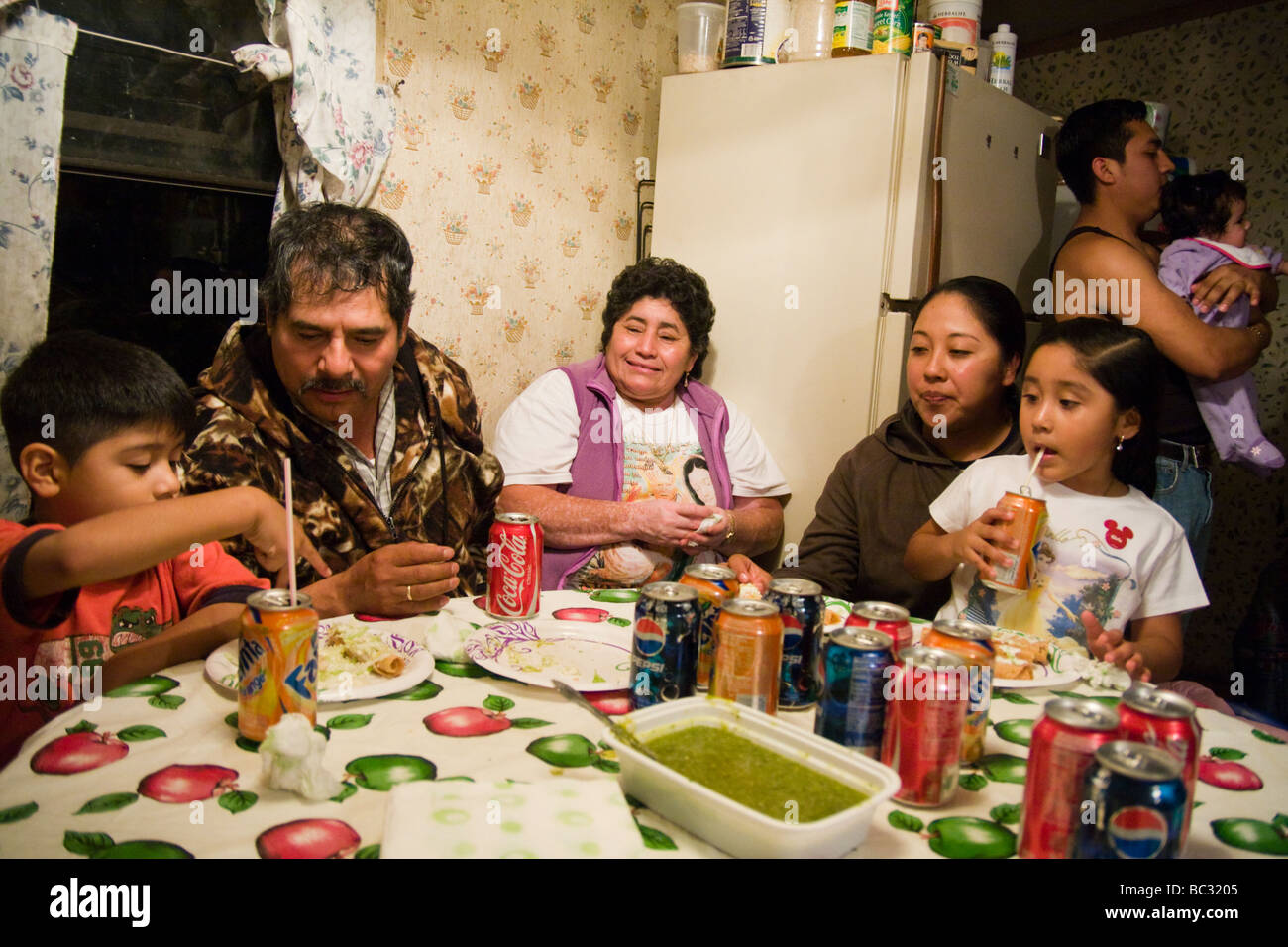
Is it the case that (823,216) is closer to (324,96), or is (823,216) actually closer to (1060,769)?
(324,96)

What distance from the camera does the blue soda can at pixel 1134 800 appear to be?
738 mm

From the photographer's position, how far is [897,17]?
244 cm

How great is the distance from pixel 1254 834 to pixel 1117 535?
84 centimetres

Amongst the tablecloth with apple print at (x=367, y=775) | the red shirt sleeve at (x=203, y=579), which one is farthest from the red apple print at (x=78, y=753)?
the red shirt sleeve at (x=203, y=579)

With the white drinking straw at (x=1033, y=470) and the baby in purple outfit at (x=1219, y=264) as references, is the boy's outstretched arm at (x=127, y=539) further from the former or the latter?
the baby in purple outfit at (x=1219, y=264)

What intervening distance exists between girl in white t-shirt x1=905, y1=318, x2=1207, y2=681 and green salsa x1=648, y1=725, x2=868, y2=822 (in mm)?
810

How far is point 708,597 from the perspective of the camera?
3.92 ft

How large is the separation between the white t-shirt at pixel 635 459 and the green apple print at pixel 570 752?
4.13ft

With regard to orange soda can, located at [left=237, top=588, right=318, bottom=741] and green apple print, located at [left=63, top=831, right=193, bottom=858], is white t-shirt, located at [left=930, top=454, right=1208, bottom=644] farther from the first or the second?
green apple print, located at [left=63, top=831, right=193, bottom=858]

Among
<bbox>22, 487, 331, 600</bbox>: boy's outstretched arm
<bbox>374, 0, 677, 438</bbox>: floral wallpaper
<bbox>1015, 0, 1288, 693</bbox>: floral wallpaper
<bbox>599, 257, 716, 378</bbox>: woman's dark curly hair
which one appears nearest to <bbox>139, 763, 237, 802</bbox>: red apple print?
<bbox>22, 487, 331, 600</bbox>: boy's outstretched arm

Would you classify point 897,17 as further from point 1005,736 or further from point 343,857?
point 343,857

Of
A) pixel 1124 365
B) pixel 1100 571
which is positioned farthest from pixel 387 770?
pixel 1124 365

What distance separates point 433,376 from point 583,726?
3.91ft

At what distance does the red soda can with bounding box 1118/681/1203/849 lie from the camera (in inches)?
32.0
